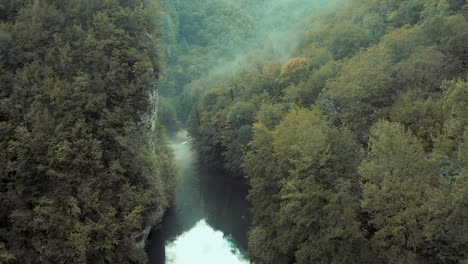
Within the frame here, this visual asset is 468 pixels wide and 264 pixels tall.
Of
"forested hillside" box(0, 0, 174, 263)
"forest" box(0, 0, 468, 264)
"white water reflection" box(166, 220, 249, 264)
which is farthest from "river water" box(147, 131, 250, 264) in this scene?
"forested hillside" box(0, 0, 174, 263)

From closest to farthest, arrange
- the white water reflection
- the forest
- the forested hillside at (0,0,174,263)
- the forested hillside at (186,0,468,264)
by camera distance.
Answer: the forested hillside at (186,0,468,264) < the forest < the forested hillside at (0,0,174,263) < the white water reflection

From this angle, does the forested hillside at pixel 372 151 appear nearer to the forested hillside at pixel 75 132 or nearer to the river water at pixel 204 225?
the river water at pixel 204 225

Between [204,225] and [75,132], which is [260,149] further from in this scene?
[75,132]

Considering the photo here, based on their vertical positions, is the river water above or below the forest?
below

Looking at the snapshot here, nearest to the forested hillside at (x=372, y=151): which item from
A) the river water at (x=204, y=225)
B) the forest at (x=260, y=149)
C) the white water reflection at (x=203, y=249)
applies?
the forest at (x=260, y=149)

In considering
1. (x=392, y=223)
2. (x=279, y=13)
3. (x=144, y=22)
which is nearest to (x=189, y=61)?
(x=279, y=13)

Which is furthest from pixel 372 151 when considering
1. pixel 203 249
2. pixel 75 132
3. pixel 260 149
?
pixel 203 249

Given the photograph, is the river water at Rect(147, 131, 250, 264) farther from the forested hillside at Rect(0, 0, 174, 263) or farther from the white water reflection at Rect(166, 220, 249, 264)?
the forested hillside at Rect(0, 0, 174, 263)
